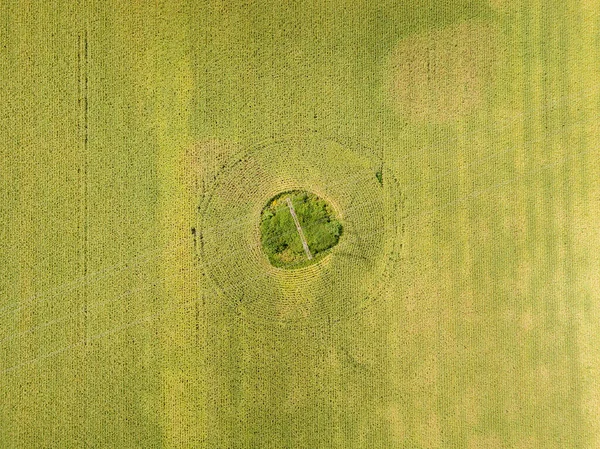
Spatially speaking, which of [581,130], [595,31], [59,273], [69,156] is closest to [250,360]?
[59,273]

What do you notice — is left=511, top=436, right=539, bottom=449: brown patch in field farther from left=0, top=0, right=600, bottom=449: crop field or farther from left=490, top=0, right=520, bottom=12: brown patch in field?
left=490, top=0, right=520, bottom=12: brown patch in field

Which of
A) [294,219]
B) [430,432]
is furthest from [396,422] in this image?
[294,219]

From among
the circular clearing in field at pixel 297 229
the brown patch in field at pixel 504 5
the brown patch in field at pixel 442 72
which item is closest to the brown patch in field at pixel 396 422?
the circular clearing in field at pixel 297 229

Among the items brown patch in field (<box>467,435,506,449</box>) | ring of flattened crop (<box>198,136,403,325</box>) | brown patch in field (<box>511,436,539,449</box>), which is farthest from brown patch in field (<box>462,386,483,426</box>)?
ring of flattened crop (<box>198,136,403,325</box>)

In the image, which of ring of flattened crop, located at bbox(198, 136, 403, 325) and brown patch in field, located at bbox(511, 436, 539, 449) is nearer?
brown patch in field, located at bbox(511, 436, 539, 449)

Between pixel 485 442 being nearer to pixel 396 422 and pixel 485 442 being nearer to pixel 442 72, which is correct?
pixel 396 422

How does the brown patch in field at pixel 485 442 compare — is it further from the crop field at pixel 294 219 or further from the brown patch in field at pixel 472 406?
the brown patch in field at pixel 472 406
